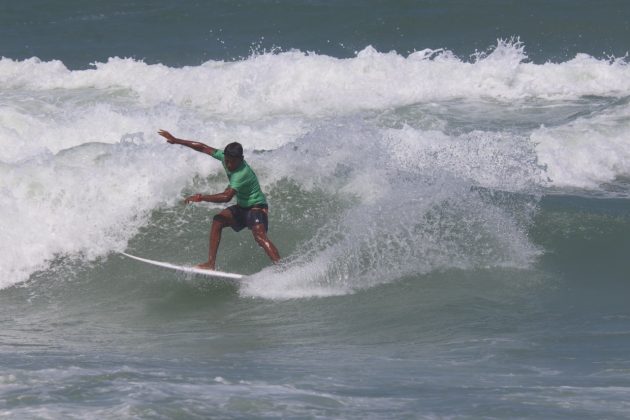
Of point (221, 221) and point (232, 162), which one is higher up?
point (232, 162)

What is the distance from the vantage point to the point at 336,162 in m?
11.7

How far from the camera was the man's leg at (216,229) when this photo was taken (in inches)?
362

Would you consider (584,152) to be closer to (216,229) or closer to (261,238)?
(261,238)

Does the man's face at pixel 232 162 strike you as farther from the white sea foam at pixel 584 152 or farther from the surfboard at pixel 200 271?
the white sea foam at pixel 584 152

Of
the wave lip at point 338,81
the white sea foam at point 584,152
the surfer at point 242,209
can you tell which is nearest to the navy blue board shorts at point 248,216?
the surfer at point 242,209

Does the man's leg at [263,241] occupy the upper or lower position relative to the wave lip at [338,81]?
lower

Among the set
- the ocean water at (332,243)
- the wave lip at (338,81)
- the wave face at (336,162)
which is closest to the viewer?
the ocean water at (332,243)

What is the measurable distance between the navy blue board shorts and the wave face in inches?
21.9

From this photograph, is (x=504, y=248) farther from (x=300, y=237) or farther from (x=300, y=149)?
(x=300, y=149)

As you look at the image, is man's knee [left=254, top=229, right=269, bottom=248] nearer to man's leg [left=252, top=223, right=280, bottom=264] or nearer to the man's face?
man's leg [left=252, top=223, right=280, bottom=264]

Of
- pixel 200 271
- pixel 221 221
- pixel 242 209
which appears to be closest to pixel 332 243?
pixel 242 209

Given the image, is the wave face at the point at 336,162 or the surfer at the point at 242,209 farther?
the wave face at the point at 336,162

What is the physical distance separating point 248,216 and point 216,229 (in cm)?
33

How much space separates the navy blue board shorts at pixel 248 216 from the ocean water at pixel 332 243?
489 millimetres
